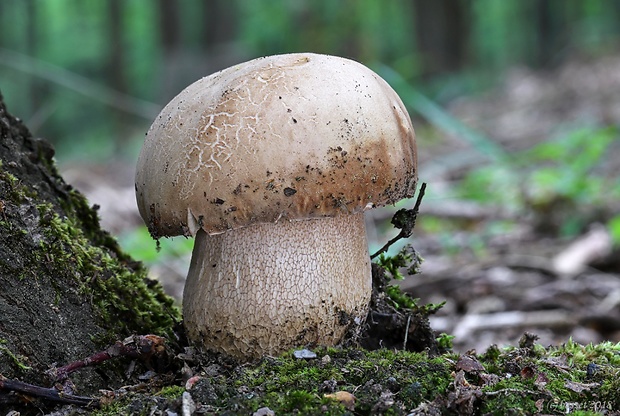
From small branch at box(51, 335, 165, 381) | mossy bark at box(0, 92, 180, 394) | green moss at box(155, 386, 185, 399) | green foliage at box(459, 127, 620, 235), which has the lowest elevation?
green moss at box(155, 386, 185, 399)

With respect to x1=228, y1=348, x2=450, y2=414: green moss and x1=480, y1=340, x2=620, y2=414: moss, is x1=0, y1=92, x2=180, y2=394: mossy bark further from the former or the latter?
x1=480, y1=340, x2=620, y2=414: moss

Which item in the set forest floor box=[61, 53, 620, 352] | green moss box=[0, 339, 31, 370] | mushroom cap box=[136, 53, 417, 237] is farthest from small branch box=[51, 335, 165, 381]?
forest floor box=[61, 53, 620, 352]

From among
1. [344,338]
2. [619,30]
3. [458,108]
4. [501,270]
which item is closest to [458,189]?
[501,270]

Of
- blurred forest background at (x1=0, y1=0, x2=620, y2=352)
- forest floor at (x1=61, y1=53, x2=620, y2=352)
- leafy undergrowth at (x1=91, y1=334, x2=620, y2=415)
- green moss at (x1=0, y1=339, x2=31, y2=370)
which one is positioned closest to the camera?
leafy undergrowth at (x1=91, y1=334, x2=620, y2=415)

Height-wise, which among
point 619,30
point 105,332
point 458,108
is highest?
point 619,30

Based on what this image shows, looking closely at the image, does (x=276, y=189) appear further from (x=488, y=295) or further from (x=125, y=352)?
(x=488, y=295)

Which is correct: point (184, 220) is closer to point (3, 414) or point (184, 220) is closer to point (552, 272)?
point (3, 414)
